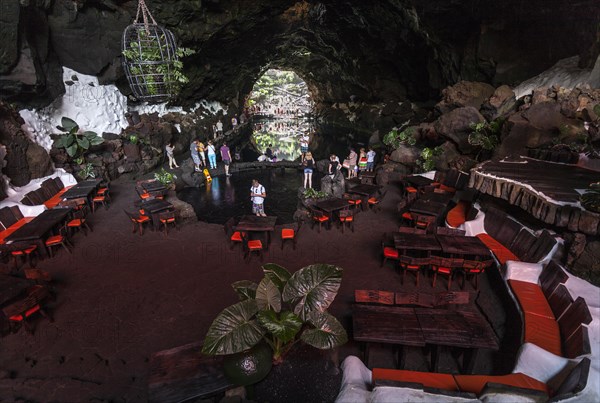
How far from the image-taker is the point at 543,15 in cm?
1420

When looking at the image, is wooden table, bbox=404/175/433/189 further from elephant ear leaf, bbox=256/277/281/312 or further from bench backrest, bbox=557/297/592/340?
elephant ear leaf, bbox=256/277/281/312

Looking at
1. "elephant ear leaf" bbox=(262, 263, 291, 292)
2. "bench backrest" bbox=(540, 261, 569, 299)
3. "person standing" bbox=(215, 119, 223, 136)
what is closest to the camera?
"elephant ear leaf" bbox=(262, 263, 291, 292)

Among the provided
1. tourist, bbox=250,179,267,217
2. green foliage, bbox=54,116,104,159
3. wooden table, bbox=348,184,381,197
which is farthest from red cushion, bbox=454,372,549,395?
green foliage, bbox=54,116,104,159

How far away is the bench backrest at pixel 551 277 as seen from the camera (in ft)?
17.7

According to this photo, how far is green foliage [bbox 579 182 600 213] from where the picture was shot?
5.16 m

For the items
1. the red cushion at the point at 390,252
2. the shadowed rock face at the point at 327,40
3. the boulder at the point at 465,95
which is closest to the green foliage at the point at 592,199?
the red cushion at the point at 390,252

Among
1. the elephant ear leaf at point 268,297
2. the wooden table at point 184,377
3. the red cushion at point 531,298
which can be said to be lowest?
the red cushion at point 531,298

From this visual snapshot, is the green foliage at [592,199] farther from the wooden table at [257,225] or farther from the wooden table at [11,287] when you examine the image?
the wooden table at [11,287]

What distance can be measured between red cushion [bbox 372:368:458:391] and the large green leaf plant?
1072mm

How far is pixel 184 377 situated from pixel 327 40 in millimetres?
32210

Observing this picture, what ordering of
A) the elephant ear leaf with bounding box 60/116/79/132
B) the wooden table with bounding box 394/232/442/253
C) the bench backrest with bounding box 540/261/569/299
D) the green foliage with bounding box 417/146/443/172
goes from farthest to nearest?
the green foliage with bounding box 417/146/443/172 → the elephant ear leaf with bounding box 60/116/79/132 → the wooden table with bounding box 394/232/442/253 → the bench backrest with bounding box 540/261/569/299

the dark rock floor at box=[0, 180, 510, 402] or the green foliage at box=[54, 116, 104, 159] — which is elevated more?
the green foliage at box=[54, 116, 104, 159]

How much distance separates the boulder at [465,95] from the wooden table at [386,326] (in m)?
14.2

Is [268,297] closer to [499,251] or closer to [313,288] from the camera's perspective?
A: [313,288]
